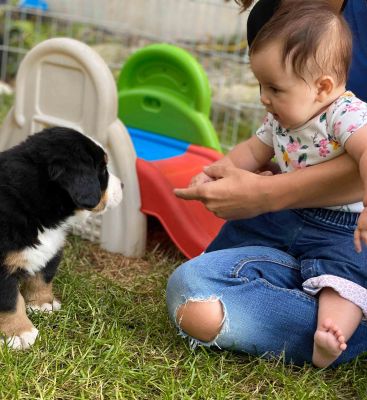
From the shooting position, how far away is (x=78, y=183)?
1885 mm

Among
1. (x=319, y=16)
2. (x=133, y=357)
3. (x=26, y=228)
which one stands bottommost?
(x=133, y=357)

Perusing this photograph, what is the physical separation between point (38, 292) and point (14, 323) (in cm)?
22

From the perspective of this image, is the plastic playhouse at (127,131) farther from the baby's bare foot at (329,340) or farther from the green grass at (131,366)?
the baby's bare foot at (329,340)

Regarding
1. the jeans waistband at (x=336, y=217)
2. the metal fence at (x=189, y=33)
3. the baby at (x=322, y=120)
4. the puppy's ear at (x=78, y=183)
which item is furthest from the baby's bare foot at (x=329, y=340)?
the metal fence at (x=189, y=33)

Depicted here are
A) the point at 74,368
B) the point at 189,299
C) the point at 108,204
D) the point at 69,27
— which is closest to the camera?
the point at 74,368

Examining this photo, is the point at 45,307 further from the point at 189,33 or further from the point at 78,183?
the point at 189,33

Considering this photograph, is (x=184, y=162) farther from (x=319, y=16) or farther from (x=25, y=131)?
(x=319, y=16)

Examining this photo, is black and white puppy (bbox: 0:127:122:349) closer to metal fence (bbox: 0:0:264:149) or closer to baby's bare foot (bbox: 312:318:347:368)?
baby's bare foot (bbox: 312:318:347:368)

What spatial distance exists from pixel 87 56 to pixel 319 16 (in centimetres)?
114

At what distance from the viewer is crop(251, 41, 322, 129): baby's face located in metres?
1.83

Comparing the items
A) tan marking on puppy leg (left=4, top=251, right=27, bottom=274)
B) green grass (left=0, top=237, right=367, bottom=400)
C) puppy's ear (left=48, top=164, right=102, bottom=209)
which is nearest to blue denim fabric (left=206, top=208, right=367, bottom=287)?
green grass (left=0, top=237, right=367, bottom=400)

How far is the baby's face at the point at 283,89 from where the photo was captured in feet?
6.02

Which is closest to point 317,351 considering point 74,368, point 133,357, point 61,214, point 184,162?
point 133,357

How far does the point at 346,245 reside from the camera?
1933 millimetres
